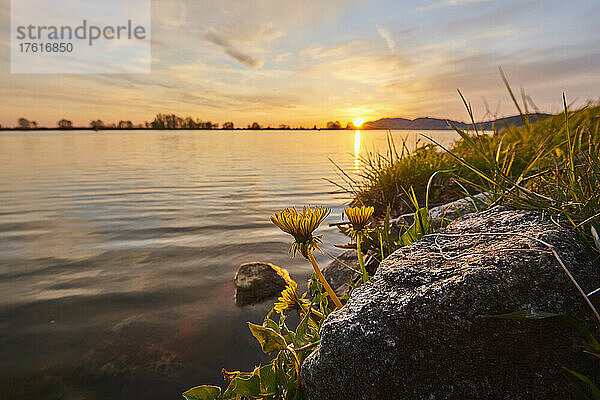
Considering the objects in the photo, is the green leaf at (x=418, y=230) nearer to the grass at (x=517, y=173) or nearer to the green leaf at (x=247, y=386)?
the grass at (x=517, y=173)

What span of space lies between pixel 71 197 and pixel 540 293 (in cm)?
1155

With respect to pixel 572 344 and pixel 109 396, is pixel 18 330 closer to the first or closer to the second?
pixel 109 396

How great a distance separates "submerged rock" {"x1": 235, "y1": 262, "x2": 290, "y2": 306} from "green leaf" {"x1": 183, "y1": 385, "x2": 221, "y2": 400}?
2463 millimetres

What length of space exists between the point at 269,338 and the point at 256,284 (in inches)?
101

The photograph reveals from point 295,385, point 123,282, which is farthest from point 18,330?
point 295,385

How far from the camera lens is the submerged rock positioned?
4.20 m

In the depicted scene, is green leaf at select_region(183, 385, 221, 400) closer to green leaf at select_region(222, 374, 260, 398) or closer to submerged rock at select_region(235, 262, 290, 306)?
green leaf at select_region(222, 374, 260, 398)

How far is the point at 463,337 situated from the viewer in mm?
1275

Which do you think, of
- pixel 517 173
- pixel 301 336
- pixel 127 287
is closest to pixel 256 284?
pixel 127 287

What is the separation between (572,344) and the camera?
4.14ft

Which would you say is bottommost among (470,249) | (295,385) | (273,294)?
(273,294)

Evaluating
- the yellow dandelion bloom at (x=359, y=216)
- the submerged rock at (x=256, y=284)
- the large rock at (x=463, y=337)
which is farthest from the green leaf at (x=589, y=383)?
the submerged rock at (x=256, y=284)

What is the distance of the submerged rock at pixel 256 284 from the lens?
420 cm

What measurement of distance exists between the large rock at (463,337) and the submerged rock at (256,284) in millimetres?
2847
